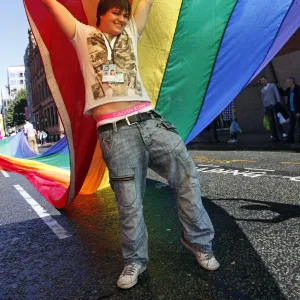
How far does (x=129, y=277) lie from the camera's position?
8.27 feet

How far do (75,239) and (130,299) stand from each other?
152cm

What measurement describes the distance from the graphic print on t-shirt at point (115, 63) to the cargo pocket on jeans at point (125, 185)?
509 mm

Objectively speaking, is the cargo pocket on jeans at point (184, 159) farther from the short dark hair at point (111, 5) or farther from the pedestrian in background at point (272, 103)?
the pedestrian in background at point (272, 103)

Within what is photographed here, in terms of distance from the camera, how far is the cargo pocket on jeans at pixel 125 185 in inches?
96.5

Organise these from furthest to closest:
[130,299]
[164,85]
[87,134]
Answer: [164,85], [87,134], [130,299]

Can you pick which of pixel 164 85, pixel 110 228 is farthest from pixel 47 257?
pixel 164 85

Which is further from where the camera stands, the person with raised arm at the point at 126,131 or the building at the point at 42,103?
the building at the point at 42,103

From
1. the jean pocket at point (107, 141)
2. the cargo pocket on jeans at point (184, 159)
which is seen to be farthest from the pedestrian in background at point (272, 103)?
the jean pocket at point (107, 141)

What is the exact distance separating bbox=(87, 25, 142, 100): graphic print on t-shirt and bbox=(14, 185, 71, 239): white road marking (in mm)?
2003

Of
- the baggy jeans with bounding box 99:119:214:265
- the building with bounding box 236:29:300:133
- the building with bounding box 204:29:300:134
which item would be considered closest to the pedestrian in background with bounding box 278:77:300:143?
the building with bounding box 204:29:300:134

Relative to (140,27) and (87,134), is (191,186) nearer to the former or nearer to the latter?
(140,27)

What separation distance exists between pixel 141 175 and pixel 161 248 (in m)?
0.99

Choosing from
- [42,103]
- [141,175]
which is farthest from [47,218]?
[42,103]

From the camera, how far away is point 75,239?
3760 millimetres
